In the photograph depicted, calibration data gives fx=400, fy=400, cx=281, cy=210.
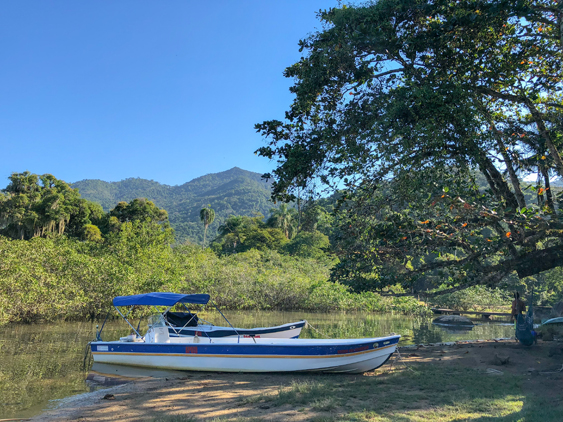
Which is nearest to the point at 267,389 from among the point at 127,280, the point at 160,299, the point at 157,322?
the point at 160,299

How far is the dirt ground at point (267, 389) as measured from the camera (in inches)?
259

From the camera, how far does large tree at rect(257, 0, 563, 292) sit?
25.5 ft

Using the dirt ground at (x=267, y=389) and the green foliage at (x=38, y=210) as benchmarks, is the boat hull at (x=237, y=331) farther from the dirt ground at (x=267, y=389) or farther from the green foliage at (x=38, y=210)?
the green foliage at (x=38, y=210)

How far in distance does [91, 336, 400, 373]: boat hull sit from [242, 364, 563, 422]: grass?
22.8 inches

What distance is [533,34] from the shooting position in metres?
8.54

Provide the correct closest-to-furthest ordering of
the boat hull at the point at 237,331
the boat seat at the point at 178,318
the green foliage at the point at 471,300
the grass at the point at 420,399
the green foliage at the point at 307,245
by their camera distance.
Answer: the grass at the point at 420,399, the boat hull at the point at 237,331, the boat seat at the point at 178,318, the green foliage at the point at 471,300, the green foliage at the point at 307,245

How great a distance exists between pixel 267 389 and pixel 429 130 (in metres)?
6.14

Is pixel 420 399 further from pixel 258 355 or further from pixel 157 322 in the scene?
pixel 157 322

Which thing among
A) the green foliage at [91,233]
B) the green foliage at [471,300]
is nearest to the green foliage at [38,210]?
the green foliage at [91,233]

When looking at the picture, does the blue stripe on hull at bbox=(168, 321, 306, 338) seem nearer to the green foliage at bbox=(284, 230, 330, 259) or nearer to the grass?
the grass

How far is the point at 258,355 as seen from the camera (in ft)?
33.0

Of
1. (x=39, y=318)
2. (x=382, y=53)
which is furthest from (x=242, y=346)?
(x=39, y=318)

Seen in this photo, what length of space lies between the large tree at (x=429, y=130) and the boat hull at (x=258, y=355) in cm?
180

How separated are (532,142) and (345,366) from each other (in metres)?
6.95
